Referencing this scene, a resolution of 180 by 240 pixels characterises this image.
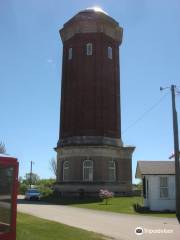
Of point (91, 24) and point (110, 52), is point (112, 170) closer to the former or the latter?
point (110, 52)

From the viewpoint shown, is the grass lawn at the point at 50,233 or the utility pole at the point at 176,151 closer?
the grass lawn at the point at 50,233

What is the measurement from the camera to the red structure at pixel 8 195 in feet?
26.6

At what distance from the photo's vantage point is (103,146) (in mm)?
46750

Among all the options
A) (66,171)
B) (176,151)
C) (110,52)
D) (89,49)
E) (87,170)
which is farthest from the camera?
(110,52)

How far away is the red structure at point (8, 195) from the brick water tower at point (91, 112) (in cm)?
3765

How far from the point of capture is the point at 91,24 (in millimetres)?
51344

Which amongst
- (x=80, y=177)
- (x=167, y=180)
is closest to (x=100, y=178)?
(x=80, y=177)

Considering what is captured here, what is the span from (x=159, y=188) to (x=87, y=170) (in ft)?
55.0

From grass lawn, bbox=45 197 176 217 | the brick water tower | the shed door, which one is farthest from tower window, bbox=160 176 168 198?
the shed door

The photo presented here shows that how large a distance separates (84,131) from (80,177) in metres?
5.55

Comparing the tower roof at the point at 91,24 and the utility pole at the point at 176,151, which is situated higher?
the tower roof at the point at 91,24

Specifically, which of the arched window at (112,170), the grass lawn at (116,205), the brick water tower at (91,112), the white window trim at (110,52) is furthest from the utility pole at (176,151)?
the white window trim at (110,52)

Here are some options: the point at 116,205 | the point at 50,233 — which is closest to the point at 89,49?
the point at 116,205

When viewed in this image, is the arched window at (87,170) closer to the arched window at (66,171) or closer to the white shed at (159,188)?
the arched window at (66,171)
